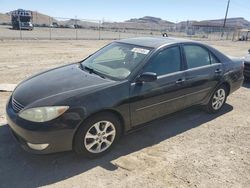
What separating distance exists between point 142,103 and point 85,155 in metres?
1.11

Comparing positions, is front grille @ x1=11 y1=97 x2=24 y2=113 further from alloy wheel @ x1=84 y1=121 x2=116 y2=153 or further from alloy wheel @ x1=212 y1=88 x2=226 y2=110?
alloy wheel @ x1=212 y1=88 x2=226 y2=110

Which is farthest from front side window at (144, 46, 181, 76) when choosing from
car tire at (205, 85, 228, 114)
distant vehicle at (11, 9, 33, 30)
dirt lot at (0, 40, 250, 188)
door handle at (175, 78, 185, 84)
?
distant vehicle at (11, 9, 33, 30)

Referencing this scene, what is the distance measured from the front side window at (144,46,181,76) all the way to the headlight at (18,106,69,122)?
1.44m

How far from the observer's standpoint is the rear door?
440 cm

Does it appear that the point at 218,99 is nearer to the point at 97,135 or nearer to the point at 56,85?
the point at 97,135

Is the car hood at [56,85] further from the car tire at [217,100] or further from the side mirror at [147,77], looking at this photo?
the car tire at [217,100]

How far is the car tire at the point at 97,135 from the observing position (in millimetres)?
3154

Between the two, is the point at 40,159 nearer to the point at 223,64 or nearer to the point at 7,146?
the point at 7,146

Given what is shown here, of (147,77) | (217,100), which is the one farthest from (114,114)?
(217,100)

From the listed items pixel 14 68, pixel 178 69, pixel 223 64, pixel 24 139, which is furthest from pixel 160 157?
pixel 14 68

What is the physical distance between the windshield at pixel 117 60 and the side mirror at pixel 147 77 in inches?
7.4

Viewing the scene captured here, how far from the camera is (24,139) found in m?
3.00

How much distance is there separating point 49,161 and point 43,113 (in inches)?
29.7

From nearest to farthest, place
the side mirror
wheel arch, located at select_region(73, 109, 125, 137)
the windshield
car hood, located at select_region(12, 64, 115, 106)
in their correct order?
1. wheel arch, located at select_region(73, 109, 125, 137)
2. car hood, located at select_region(12, 64, 115, 106)
3. the side mirror
4. the windshield
